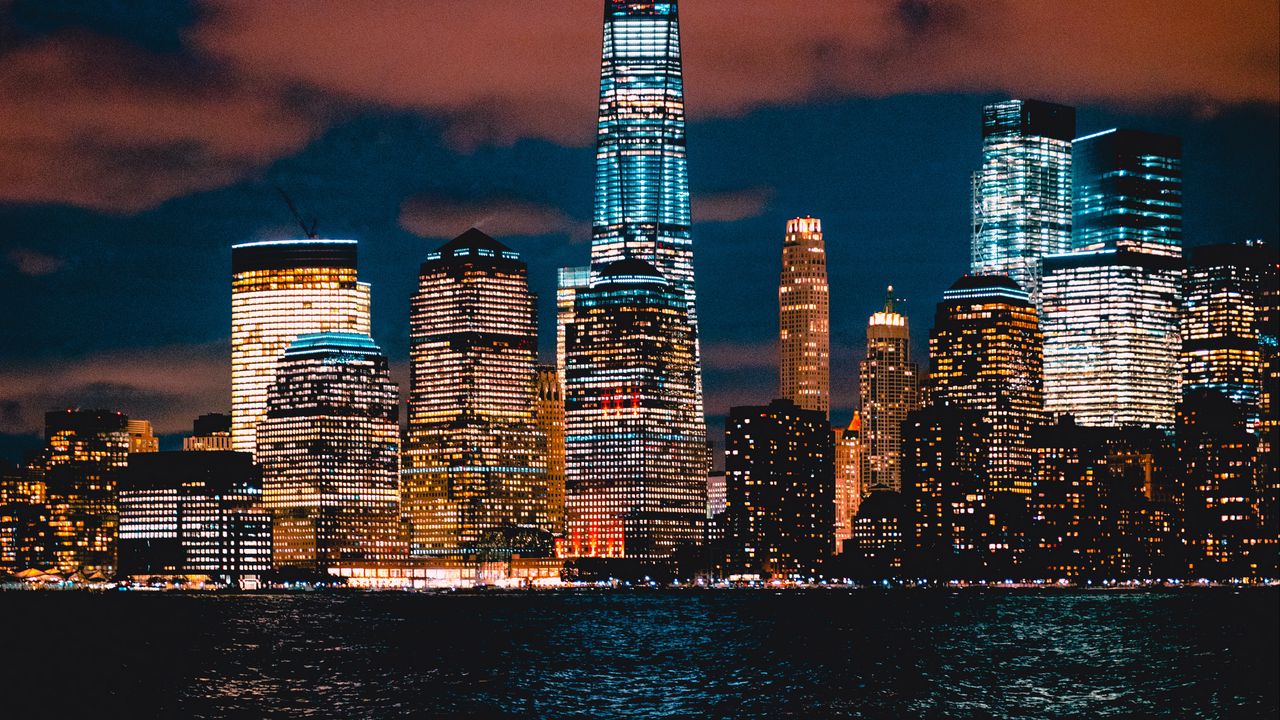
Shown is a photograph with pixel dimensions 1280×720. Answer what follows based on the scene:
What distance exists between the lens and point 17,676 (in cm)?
15212

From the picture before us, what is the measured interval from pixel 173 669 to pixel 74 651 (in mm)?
27989

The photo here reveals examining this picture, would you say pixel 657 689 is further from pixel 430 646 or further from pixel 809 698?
pixel 430 646

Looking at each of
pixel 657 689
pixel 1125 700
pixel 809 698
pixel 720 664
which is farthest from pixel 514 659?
pixel 1125 700

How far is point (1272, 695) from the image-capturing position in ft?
445

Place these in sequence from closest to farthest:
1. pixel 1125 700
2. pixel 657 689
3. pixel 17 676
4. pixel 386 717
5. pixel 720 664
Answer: pixel 386 717 → pixel 1125 700 → pixel 657 689 → pixel 17 676 → pixel 720 664

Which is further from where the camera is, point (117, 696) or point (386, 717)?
point (117, 696)

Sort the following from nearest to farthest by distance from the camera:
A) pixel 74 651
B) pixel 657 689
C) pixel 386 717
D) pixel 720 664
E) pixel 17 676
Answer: pixel 386 717
pixel 657 689
pixel 17 676
pixel 720 664
pixel 74 651

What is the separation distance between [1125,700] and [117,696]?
62.9 meters

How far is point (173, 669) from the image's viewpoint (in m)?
159

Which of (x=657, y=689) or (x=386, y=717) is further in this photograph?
(x=657, y=689)

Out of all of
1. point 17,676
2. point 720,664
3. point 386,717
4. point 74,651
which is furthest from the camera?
point 74,651

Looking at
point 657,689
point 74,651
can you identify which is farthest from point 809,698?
point 74,651

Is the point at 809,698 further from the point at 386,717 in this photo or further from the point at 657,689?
the point at 386,717

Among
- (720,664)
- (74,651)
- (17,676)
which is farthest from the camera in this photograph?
(74,651)
